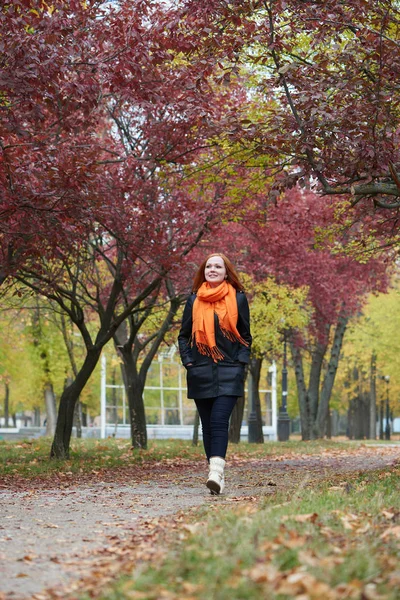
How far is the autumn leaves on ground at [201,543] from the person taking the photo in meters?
4.01

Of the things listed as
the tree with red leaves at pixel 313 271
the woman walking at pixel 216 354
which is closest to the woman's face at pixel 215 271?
the woman walking at pixel 216 354

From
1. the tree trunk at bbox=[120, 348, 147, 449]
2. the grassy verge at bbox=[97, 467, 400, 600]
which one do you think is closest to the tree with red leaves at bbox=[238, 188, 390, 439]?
the tree trunk at bbox=[120, 348, 147, 449]

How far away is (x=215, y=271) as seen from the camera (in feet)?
28.0

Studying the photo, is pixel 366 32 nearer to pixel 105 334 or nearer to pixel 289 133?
pixel 289 133

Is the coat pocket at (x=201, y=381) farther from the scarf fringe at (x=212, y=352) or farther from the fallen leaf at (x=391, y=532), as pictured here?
the fallen leaf at (x=391, y=532)

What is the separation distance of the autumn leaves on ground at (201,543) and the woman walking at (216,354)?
1.81ft

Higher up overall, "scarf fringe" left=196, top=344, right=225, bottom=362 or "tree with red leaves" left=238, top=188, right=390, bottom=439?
"tree with red leaves" left=238, top=188, right=390, bottom=439

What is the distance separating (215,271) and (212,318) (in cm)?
46

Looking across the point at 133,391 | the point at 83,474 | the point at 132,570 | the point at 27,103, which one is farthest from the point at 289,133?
the point at 133,391

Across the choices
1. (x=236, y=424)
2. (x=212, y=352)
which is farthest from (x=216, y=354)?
(x=236, y=424)

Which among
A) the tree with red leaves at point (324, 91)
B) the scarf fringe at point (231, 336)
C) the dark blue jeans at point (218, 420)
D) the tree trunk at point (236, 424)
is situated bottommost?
the tree trunk at point (236, 424)

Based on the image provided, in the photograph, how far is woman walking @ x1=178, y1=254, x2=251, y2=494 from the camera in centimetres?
844

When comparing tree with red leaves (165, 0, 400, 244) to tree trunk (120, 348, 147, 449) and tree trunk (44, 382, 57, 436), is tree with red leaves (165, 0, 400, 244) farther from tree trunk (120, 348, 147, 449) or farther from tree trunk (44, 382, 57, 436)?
tree trunk (44, 382, 57, 436)

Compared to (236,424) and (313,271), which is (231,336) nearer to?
(236,424)
